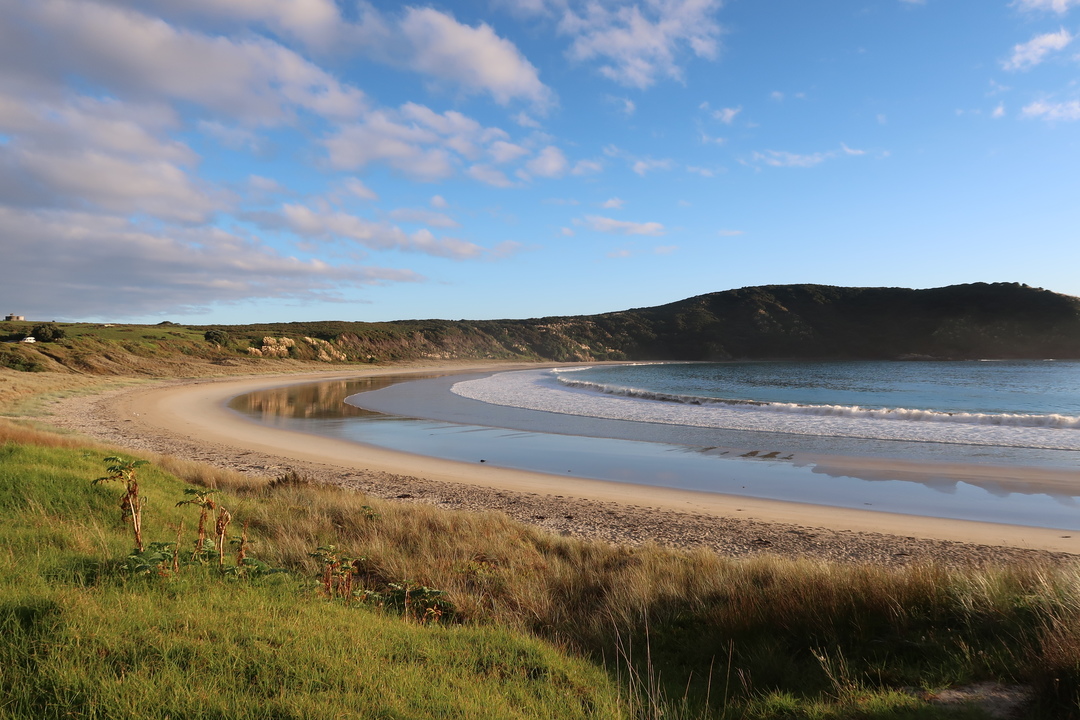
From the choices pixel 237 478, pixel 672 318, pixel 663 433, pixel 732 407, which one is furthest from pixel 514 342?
pixel 237 478

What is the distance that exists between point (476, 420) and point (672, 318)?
125076 mm

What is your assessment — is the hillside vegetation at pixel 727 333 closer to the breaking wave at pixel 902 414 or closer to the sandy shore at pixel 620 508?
the sandy shore at pixel 620 508

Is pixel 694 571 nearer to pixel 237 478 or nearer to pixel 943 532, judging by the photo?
pixel 943 532

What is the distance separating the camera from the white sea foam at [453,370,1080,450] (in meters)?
21.6

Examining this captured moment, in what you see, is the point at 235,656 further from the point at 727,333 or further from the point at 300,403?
the point at 727,333

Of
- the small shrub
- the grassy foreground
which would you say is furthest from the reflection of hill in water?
the small shrub

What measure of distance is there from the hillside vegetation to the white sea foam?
149 feet

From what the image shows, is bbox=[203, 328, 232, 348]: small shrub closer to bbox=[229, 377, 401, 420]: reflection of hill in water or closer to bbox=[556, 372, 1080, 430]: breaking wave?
bbox=[229, 377, 401, 420]: reflection of hill in water

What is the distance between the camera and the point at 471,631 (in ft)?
14.5

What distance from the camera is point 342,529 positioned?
834cm

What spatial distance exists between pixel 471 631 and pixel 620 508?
7820 mm

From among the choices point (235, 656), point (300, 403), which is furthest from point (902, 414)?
point (300, 403)

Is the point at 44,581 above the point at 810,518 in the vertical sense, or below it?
above

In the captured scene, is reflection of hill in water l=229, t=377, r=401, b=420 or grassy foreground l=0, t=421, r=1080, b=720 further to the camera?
reflection of hill in water l=229, t=377, r=401, b=420
